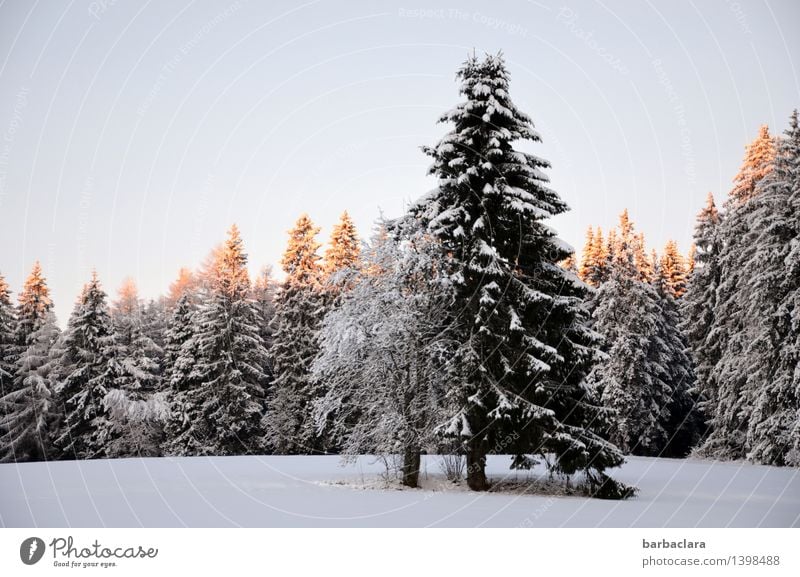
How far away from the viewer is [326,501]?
16297 millimetres

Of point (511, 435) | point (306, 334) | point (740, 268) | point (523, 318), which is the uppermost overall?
point (740, 268)

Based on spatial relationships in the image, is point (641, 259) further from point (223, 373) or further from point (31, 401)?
point (31, 401)

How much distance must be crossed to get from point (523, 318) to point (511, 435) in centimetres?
332

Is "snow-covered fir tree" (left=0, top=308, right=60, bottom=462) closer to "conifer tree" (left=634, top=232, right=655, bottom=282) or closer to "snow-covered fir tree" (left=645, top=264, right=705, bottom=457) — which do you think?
"conifer tree" (left=634, top=232, right=655, bottom=282)

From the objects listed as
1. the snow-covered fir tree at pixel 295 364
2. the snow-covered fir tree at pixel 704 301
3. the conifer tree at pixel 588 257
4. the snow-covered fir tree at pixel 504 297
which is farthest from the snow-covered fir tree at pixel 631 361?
the snow-covered fir tree at pixel 504 297

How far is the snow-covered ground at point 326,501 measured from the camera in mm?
13594

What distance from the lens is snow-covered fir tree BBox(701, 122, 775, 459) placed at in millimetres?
29422

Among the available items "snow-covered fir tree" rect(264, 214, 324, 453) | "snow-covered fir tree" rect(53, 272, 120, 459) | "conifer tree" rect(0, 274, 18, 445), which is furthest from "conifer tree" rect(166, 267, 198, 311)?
"conifer tree" rect(0, 274, 18, 445)

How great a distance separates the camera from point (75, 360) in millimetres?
39344

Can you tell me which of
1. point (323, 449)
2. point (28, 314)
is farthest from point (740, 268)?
point (28, 314)

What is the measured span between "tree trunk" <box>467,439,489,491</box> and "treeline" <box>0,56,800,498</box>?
0.23 feet

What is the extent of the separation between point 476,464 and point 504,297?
4.86 meters
